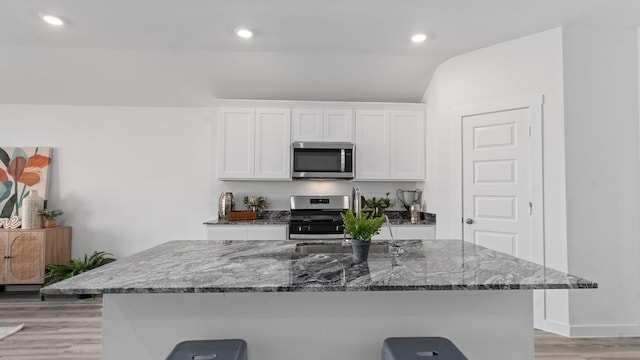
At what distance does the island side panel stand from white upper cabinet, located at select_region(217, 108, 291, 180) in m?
2.61

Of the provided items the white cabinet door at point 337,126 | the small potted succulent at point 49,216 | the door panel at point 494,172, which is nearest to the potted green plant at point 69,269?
the small potted succulent at point 49,216

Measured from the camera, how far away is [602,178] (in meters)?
2.97

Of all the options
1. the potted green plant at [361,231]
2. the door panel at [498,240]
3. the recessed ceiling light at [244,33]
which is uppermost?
the recessed ceiling light at [244,33]

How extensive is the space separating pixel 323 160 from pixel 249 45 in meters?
1.46

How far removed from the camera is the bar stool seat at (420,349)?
124cm

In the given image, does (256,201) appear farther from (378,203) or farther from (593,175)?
(593,175)

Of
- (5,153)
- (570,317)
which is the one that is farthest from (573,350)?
(5,153)

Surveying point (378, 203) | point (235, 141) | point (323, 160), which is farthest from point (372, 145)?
point (235, 141)

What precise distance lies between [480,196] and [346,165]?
1446mm

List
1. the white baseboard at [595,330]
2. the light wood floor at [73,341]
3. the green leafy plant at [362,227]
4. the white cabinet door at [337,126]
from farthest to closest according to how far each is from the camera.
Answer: the white cabinet door at [337,126] → the white baseboard at [595,330] → the light wood floor at [73,341] → the green leafy plant at [362,227]

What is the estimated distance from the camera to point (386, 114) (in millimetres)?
4078

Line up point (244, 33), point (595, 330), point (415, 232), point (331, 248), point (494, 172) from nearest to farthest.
→ point (331, 248)
point (595, 330)
point (244, 33)
point (494, 172)
point (415, 232)

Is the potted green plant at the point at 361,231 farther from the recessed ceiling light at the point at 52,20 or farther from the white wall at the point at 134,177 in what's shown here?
the recessed ceiling light at the point at 52,20

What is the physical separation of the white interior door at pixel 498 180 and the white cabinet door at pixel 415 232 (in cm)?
40
